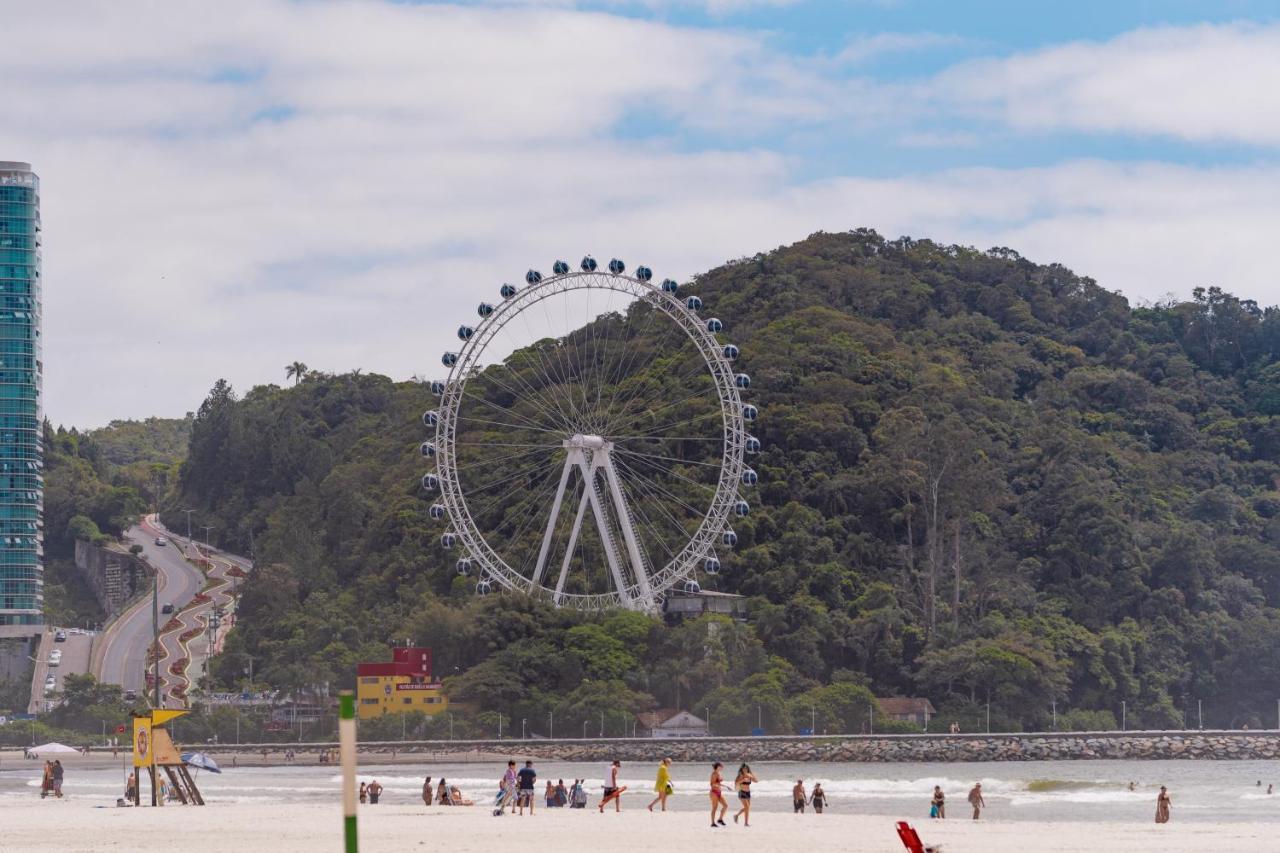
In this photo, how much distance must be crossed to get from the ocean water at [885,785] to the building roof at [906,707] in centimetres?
1198

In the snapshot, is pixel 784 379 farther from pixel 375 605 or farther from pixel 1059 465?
pixel 375 605

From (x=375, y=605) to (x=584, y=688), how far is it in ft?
69.2

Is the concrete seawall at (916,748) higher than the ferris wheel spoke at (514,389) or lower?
lower

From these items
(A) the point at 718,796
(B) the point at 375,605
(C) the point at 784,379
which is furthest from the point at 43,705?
(A) the point at 718,796

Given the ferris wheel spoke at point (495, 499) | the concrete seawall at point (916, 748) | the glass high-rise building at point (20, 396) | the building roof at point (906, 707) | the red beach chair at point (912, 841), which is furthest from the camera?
the glass high-rise building at point (20, 396)

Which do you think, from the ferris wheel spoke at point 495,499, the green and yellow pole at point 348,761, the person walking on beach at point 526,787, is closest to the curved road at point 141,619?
the ferris wheel spoke at point 495,499

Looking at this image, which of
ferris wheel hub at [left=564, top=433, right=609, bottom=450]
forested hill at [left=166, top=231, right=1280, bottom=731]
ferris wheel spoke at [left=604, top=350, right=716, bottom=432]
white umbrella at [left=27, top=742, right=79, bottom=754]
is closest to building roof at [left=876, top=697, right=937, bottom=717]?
forested hill at [left=166, top=231, right=1280, bottom=731]

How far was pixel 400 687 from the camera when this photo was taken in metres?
90.4

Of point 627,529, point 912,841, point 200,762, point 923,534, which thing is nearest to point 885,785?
point 200,762

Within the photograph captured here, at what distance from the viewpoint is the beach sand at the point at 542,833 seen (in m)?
29.8

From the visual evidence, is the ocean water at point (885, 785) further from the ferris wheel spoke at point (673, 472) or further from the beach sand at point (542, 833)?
the ferris wheel spoke at point (673, 472)

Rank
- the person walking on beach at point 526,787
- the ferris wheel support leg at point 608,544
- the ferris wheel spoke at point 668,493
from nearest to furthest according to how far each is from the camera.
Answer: the person walking on beach at point 526,787 < the ferris wheel support leg at point 608,544 < the ferris wheel spoke at point 668,493

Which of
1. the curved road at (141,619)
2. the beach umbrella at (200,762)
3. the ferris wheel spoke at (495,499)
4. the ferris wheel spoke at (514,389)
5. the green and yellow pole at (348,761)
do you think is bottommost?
the beach umbrella at (200,762)

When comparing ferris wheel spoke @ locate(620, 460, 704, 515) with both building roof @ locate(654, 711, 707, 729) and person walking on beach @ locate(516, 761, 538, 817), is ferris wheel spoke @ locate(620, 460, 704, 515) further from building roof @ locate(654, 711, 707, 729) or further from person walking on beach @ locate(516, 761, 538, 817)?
person walking on beach @ locate(516, 761, 538, 817)
